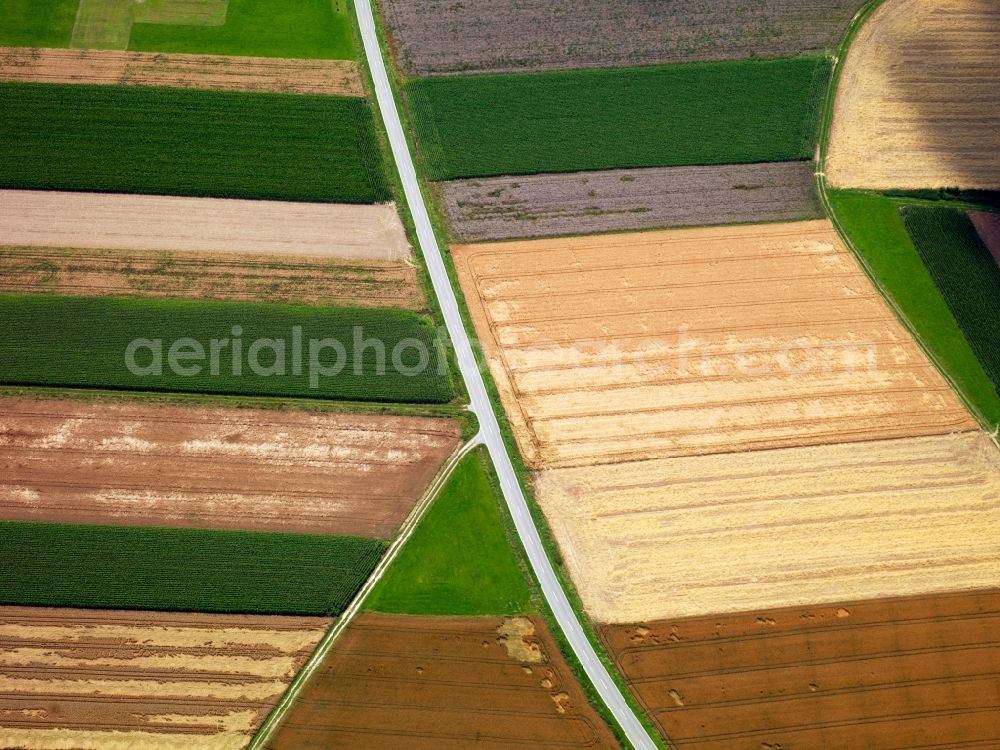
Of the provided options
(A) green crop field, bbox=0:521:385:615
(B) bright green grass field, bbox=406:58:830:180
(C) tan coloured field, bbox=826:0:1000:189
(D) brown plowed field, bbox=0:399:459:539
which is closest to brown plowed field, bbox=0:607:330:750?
(A) green crop field, bbox=0:521:385:615

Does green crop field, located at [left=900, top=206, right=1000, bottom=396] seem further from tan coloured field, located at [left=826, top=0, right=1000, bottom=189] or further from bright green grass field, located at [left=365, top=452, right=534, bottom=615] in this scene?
bright green grass field, located at [left=365, top=452, right=534, bottom=615]

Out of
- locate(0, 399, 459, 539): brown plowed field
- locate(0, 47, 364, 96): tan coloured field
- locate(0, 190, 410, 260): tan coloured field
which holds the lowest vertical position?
locate(0, 399, 459, 539): brown plowed field

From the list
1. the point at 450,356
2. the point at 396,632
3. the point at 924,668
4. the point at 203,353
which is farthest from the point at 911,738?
the point at 203,353

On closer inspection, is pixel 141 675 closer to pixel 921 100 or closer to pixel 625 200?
pixel 625 200

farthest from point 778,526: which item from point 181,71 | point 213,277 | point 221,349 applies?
point 181,71

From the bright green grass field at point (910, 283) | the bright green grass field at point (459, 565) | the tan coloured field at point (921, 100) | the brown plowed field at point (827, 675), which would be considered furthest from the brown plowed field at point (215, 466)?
the tan coloured field at point (921, 100)
